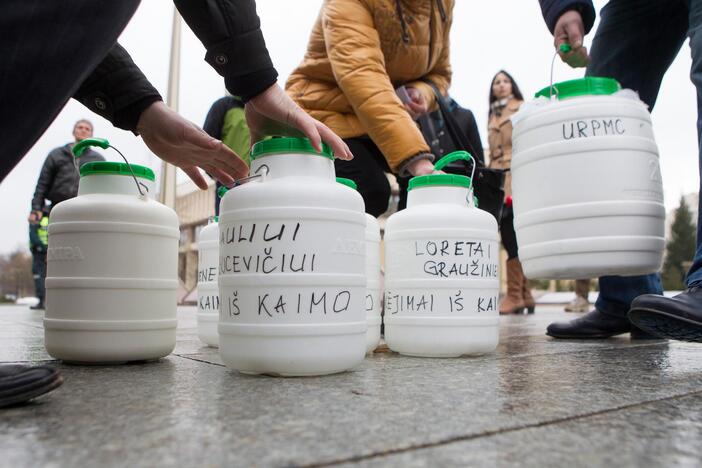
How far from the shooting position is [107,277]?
1517 millimetres

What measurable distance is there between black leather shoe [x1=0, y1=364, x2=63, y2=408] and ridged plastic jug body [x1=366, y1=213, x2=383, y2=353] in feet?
3.13

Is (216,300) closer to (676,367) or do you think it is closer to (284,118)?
(284,118)

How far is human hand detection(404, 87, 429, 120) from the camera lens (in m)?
2.36

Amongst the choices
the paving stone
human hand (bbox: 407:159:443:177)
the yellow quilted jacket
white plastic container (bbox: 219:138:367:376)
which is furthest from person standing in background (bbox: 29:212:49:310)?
the paving stone

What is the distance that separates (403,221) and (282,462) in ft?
3.83

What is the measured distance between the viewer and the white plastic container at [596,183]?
1.74 meters

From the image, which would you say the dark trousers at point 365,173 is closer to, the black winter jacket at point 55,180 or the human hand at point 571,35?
the human hand at point 571,35

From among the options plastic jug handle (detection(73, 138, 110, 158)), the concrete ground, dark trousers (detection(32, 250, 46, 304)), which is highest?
plastic jug handle (detection(73, 138, 110, 158))

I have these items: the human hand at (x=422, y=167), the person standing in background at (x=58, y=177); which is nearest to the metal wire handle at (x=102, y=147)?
the human hand at (x=422, y=167)

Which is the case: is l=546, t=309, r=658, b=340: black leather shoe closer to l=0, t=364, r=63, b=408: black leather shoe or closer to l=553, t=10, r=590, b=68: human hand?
l=553, t=10, r=590, b=68: human hand

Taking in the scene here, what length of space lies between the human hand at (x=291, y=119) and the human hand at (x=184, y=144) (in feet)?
0.49

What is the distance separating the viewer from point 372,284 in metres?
1.81

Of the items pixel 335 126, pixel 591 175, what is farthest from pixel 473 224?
pixel 335 126

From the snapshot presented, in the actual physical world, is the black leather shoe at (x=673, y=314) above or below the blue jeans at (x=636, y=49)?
below
